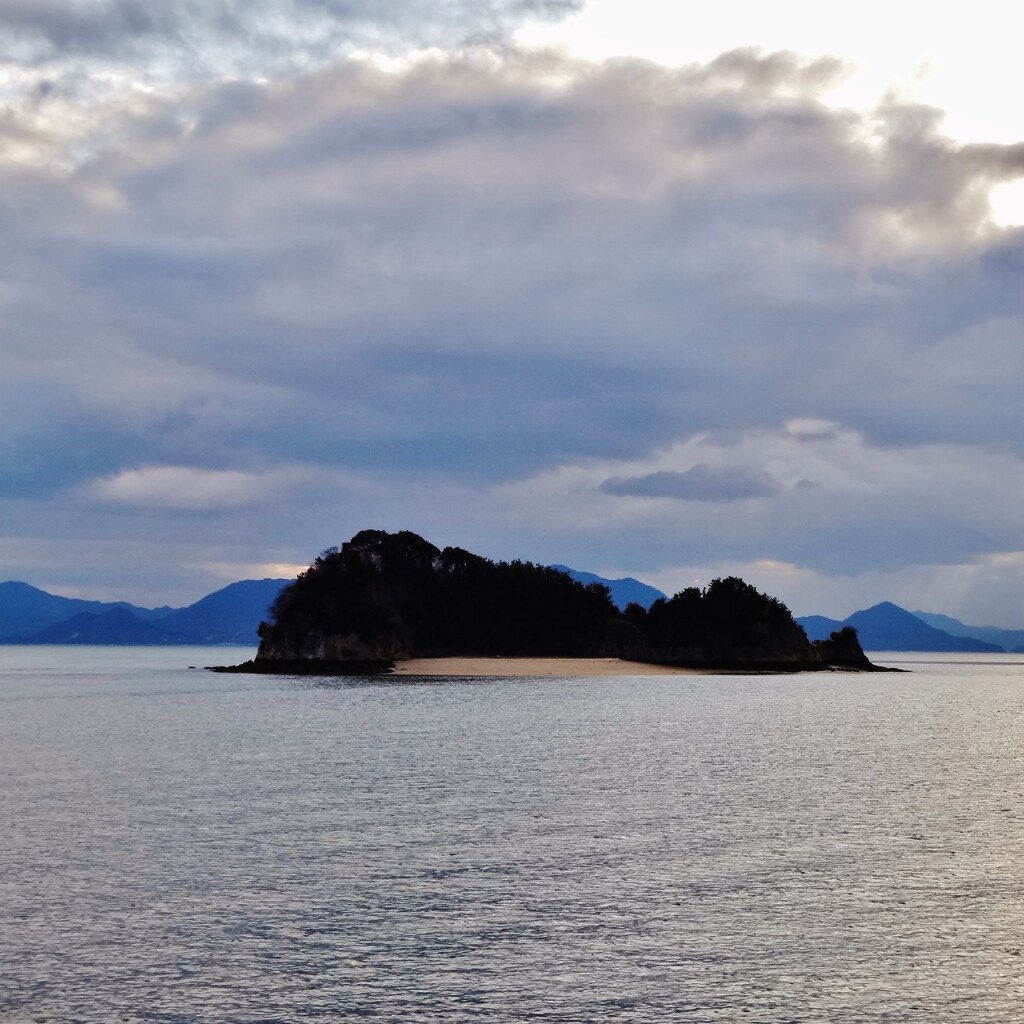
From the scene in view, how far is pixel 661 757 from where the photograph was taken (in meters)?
59.4

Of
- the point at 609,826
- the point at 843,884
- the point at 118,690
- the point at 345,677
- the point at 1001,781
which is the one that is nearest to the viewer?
the point at 843,884

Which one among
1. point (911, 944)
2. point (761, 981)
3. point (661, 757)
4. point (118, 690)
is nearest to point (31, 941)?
point (761, 981)

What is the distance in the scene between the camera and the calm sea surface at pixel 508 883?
19.0 meters

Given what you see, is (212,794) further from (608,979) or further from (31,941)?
(608,979)

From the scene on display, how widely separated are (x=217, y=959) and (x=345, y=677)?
158258mm

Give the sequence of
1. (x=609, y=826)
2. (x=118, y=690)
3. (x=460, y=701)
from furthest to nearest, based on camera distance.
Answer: (x=118, y=690), (x=460, y=701), (x=609, y=826)

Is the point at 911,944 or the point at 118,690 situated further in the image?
the point at 118,690

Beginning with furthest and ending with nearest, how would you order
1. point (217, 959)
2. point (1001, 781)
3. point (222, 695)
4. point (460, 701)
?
point (222, 695), point (460, 701), point (1001, 781), point (217, 959)

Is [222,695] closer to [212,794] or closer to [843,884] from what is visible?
[212,794]

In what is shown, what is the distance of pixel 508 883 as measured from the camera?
90.1 ft

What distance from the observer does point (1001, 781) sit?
50844mm

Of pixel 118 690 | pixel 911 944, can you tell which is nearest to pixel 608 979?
pixel 911 944

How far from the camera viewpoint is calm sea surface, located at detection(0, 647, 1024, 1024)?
19.0 metres

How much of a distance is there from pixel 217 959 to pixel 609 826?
58.4 feet
